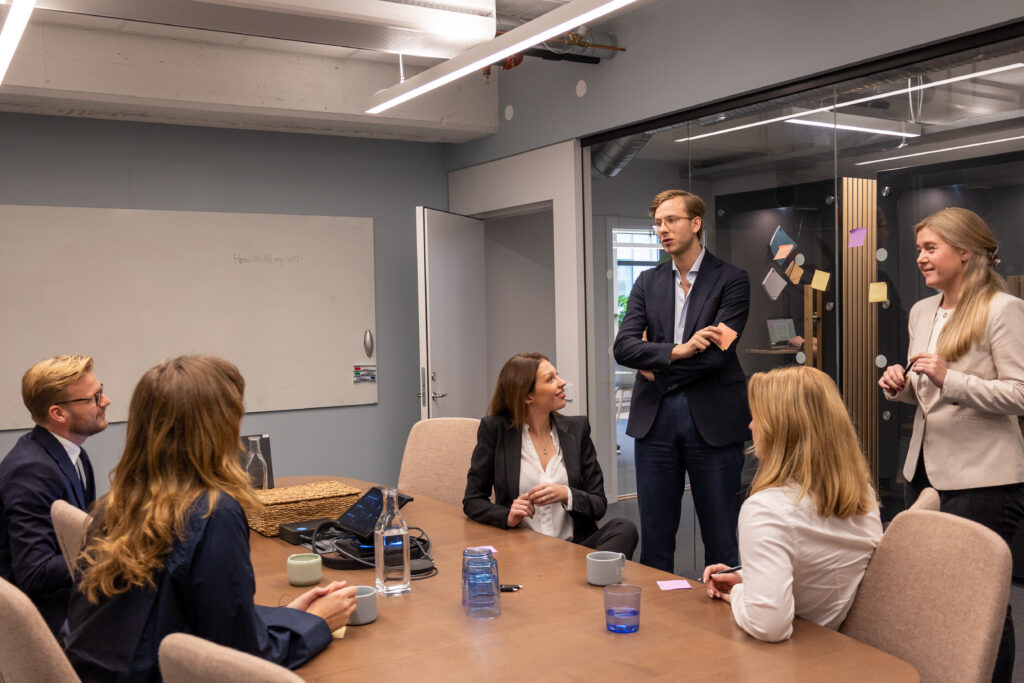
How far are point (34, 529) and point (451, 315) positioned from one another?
3.83 meters

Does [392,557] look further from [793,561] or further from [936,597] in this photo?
[936,597]

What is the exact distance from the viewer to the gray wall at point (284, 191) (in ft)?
17.5

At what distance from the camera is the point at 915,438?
2842 mm

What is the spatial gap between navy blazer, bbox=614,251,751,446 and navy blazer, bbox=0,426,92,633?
205 centimetres

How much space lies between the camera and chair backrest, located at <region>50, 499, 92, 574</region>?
2162 mm

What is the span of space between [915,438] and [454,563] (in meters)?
1.52

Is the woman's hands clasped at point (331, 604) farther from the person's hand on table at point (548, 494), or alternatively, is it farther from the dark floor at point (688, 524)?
the dark floor at point (688, 524)

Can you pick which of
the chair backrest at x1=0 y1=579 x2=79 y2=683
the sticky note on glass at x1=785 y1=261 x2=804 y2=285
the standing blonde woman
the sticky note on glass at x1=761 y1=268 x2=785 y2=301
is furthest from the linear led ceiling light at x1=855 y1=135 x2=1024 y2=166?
the chair backrest at x1=0 y1=579 x2=79 y2=683

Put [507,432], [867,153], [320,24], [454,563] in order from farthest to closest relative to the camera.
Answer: [867,153], [320,24], [507,432], [454,563]

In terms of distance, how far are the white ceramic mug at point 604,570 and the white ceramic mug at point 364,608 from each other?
0.51m

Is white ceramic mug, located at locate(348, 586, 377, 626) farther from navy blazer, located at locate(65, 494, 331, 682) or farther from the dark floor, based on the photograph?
the dark floor

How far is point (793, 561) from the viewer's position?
182 centimetres

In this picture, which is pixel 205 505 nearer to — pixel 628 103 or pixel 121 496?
pixel 121 496

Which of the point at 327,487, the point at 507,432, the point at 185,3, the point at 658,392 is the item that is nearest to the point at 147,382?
the point at 327,487
